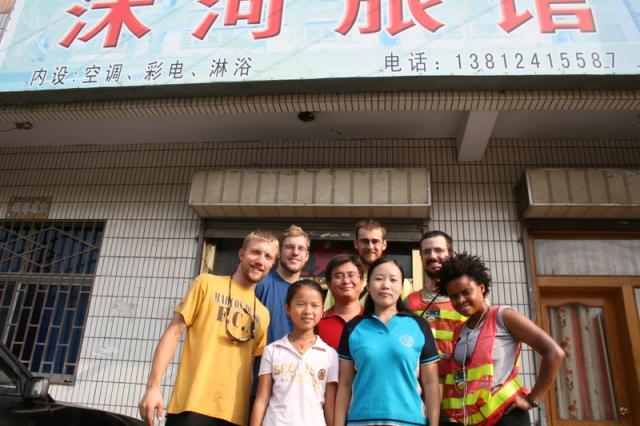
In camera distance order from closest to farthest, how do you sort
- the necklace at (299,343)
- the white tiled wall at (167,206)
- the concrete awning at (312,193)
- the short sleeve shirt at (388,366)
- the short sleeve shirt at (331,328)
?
the short sleeve shirt at (388,366) → the necklace at (299,343) → the short sleeve shirt at (331,328) → the concrete awning at (312,193) → the white tiled wall at (167,206)

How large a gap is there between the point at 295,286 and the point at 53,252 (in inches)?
155

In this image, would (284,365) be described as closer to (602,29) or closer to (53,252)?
(602,29)

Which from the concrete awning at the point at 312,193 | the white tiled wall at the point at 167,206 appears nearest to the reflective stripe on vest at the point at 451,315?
the concrete awning at the point at 312,193

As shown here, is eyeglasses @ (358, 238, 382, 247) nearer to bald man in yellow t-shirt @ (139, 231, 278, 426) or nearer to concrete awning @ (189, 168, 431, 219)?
bald man in yellow t-shirt @ (139, 231, 278, 426)

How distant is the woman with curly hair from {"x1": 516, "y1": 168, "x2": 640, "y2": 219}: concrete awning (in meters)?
2.29

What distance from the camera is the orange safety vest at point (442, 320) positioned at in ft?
7.45

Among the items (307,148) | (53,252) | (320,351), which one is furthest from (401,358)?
(53,252)

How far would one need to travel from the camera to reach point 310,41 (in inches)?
148

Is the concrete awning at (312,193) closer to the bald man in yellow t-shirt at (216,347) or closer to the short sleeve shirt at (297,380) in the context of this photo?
the bald man in yellow t-shirt at (216,347)

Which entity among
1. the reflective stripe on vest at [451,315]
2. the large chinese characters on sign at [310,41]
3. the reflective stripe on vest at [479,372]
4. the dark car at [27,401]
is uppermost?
the large chinese characters on sign at [310,41]

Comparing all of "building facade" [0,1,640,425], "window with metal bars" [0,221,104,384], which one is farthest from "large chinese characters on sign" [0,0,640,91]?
"window with metal bars" [0,221,104,384]

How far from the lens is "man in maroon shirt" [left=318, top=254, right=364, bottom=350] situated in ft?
7.17

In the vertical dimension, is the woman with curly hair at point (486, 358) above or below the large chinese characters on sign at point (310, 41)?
below

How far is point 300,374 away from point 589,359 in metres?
3.37
